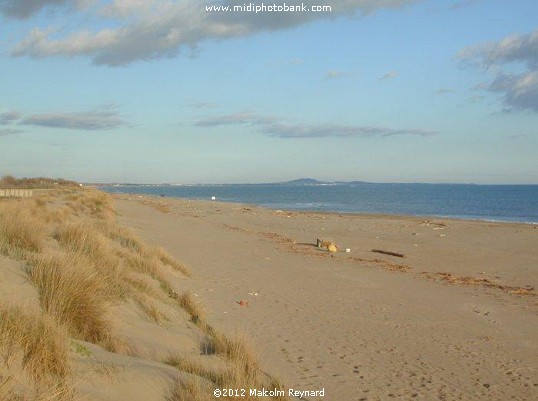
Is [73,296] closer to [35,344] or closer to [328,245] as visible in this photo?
[35,344]

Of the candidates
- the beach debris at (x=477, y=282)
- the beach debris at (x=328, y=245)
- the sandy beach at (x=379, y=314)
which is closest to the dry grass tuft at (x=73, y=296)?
the sandy beach at (x=379, y=314)

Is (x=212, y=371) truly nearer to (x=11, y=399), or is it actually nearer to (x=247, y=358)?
(x=247, y=358)

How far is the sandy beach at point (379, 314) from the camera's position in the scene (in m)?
6.75

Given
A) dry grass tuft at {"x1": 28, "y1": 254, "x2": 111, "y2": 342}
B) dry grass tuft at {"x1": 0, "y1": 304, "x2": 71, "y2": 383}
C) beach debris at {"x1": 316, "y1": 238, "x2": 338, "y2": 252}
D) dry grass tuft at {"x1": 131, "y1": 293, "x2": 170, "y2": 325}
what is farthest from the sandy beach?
dry grass tuft at {"x1": 0, "y1": 304, "x2": 71, "y2": 383}

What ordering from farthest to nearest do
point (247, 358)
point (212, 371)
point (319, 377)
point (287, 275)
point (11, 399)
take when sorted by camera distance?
1. point (287, 275)
2. point (319, 377)
3. point (247, 358)
4. point (212, 371)
5. point (11, 399)

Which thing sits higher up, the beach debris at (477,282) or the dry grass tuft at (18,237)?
the dry grass tuft at (18,237)

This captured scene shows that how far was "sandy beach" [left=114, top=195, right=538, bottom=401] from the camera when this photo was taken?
6.75m

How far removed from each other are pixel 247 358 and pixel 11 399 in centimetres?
298

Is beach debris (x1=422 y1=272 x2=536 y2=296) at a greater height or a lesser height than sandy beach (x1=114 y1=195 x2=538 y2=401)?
lesser

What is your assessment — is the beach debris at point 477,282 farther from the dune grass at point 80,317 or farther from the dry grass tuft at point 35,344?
the dry grass tuft at point 35,344

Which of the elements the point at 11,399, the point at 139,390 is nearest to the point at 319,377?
the point at 139,390

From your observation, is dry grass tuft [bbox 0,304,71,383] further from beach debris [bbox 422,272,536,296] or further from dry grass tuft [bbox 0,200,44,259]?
beach debris [bbox 422,272,536,296]

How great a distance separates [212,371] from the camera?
5504 millimetres

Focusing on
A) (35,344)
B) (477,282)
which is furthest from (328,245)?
(35,344)
